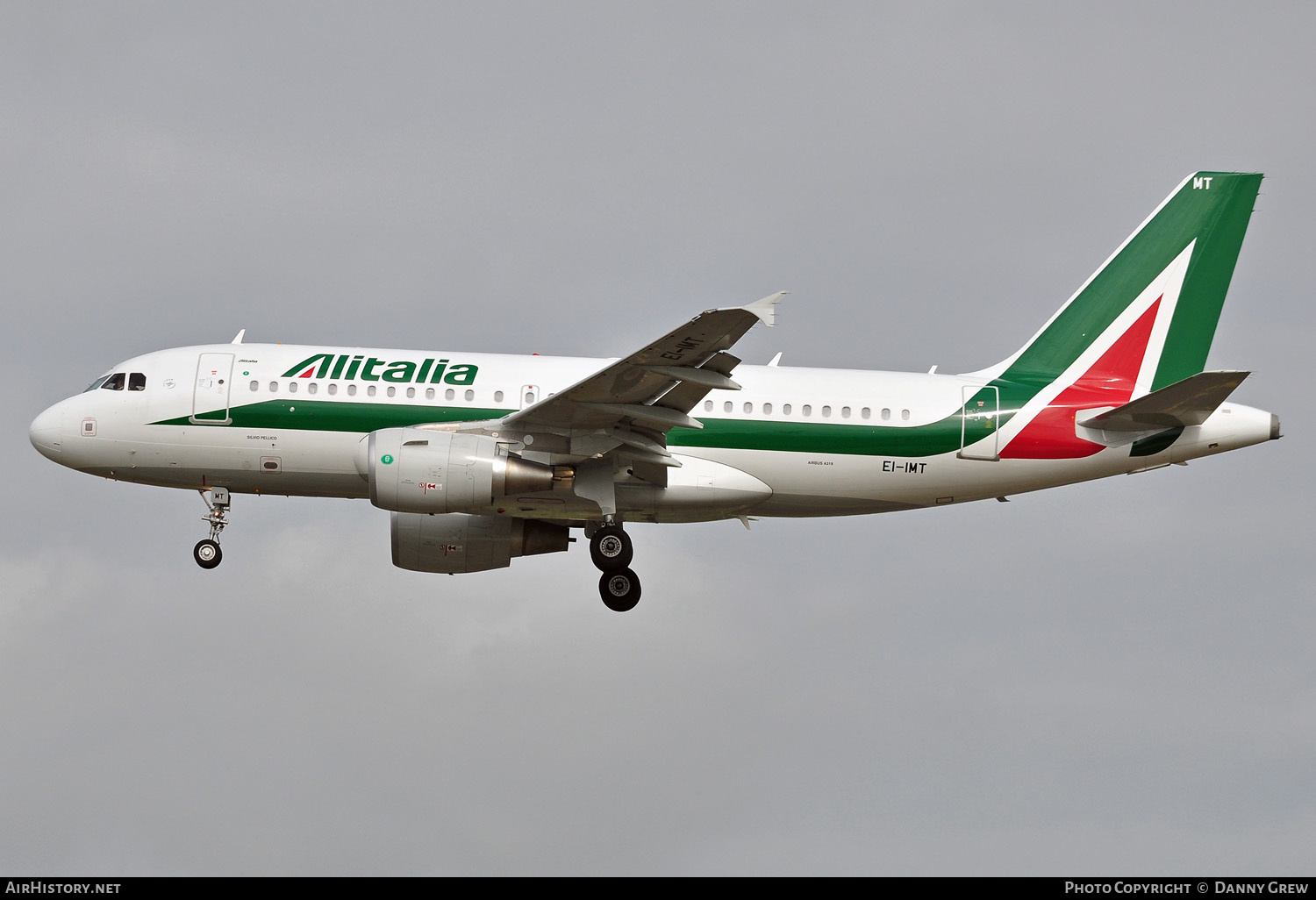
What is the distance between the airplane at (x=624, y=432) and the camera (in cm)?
3500

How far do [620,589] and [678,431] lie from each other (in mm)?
3896

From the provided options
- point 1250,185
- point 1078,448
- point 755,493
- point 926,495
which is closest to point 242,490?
point 755,493

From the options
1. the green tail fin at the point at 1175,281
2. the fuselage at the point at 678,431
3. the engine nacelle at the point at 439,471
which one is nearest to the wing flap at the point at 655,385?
the engine nacelle at the point at 439,471

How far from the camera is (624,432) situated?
1362 inches

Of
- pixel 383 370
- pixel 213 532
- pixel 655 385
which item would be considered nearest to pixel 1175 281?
pixel 655 385

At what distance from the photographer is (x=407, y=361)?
1426 inches

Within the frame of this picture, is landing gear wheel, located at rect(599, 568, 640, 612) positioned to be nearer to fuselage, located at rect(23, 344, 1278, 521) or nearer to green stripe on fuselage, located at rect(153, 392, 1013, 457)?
fuselage, located at rect(23, 344, 1278, 521)

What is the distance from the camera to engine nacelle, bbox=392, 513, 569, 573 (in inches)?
1521

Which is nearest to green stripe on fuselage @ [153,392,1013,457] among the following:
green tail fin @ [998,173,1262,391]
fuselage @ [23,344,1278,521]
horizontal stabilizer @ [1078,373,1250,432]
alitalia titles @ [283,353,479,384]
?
fuselage @ [23,344,1278,521]

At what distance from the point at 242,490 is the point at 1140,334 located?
2037 centimetres

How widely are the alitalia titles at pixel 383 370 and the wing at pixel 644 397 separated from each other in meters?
1.79

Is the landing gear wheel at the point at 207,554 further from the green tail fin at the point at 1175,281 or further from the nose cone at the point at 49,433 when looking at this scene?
the green tail fin at the point at 1175,281

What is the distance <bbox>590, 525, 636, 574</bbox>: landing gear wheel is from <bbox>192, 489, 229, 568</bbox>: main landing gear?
323 inches

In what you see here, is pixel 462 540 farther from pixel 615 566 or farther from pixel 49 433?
pixel 49 433
